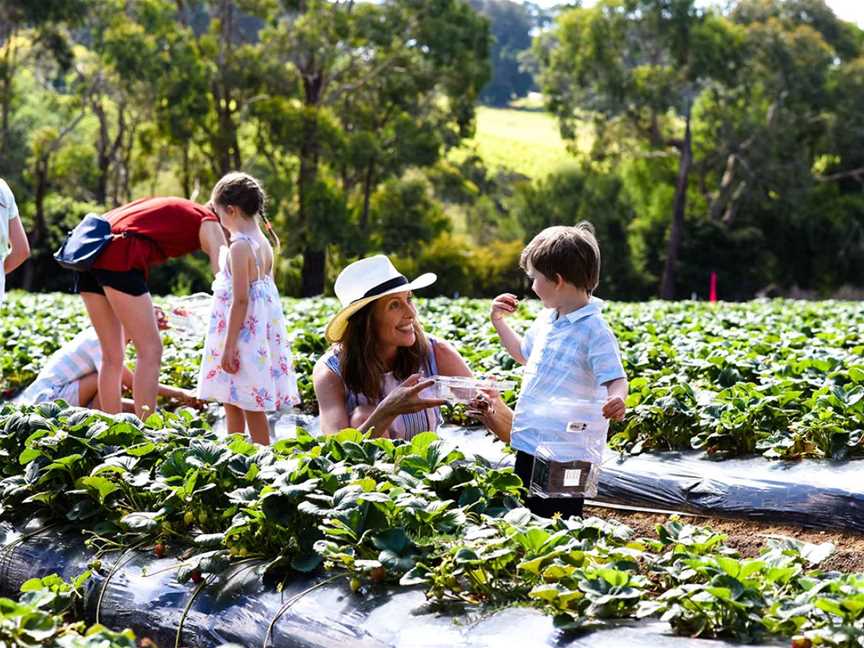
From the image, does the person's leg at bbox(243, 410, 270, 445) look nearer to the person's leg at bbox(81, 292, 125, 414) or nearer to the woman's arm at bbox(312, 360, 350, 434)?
the person's leg at bbox(81, 292, 125, 414)

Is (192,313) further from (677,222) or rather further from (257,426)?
(677,222)

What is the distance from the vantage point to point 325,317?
12.3 meters

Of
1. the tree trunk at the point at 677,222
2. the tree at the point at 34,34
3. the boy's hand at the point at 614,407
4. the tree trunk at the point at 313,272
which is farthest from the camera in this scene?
the tree trunk at the point at 677,222

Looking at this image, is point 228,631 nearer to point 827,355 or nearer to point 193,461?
point 193,461

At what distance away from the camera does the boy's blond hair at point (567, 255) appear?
4551 mm

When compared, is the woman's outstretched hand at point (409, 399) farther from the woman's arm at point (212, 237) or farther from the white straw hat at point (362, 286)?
the woman's arm at point (212, 237)

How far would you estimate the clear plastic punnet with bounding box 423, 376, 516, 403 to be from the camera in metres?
4.67

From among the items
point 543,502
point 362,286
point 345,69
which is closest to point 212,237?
point 362,286

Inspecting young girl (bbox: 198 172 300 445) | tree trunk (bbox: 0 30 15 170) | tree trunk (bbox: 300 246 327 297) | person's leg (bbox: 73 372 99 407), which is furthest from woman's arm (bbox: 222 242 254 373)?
tree trunk (bbox: 0 30 15 170)

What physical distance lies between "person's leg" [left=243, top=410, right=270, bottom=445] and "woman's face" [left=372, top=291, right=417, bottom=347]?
178 cm

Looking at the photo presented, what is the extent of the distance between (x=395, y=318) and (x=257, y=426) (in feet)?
6.10

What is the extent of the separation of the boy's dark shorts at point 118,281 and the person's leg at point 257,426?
93 cm

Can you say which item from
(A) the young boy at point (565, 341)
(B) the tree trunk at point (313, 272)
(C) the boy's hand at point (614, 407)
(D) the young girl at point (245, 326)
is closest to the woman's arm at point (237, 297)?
(D) the young girl at point (245, 326)

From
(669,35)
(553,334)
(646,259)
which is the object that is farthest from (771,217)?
(553,334)
